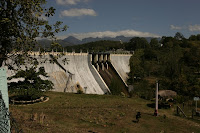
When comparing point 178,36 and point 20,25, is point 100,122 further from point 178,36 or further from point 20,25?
point 178,36

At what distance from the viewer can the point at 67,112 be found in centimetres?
1623

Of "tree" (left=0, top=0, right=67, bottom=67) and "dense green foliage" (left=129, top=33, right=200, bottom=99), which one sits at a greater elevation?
"tree" (left=0, top=0, right=67, bottom=67)

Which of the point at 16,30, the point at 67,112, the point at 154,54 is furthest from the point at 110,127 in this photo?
the point at 154,54

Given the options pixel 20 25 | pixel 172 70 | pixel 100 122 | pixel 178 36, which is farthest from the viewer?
pixel 178 36

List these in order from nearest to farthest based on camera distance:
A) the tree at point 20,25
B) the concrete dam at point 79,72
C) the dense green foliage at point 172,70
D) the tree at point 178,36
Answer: the tree at point 20,25 → the concrete dam at point 79,72 → the dense green foliage at point 172,70 → the tree at point 178,36

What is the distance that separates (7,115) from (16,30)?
13.0 ft

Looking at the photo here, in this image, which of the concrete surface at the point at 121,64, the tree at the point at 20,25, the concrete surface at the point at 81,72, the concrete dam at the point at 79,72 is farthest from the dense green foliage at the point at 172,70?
the tree at the point at 20,25

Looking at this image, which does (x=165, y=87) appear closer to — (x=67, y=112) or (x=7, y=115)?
(x=67, y=112)

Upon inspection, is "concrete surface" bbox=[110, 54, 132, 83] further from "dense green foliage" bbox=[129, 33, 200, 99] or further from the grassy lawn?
the grassy lawn

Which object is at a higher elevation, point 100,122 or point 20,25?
point 20,25

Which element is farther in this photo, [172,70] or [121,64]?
[121,64]

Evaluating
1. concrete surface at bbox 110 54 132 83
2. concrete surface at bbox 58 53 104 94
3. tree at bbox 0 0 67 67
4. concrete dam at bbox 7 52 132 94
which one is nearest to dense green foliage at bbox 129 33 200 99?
concrete surface at bbox 110 54 132 83

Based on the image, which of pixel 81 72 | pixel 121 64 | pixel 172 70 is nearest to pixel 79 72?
pixel 81 72

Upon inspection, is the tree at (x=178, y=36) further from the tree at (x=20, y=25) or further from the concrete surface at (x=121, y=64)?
the tree at (x=20, y=25)
